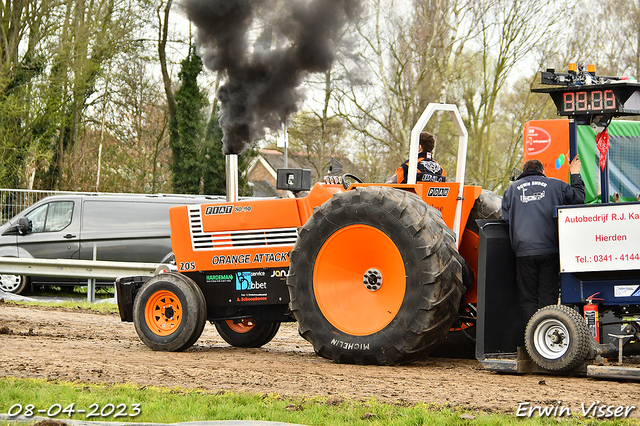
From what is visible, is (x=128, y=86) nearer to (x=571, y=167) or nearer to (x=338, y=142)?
(x=338, y=142)

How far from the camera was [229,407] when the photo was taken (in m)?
5.08

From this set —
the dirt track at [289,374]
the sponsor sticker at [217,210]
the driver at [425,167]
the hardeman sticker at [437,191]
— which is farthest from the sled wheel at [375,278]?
the sponsor sticker at [217,210]

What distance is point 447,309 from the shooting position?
262 inches

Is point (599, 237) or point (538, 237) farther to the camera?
point (538, 237)

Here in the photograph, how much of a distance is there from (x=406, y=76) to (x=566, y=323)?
24.5 meters

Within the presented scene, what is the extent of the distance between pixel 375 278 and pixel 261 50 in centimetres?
585

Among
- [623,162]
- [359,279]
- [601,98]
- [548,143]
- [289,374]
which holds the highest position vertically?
[548,143]

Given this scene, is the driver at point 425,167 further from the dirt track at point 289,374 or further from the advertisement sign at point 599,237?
the dirt track at point 289,374

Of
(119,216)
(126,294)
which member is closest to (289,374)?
(126,294)

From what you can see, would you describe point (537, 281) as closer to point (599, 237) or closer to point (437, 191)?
point (599, 237)

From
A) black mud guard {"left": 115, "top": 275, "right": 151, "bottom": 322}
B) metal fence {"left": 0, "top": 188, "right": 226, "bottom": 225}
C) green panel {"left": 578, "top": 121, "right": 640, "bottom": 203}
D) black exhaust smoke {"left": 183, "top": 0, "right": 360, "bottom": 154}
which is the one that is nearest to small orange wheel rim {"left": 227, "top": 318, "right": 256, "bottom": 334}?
black mud guard {"left": 115, "top": 275, "right": 151, "bottom": 322}

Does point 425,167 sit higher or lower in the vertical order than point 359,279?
higher

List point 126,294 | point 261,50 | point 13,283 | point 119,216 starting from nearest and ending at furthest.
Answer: point 126,294 < point 261,50 < point 13,283 < point 119,216

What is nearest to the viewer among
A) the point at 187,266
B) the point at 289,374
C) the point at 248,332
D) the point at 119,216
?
the point at 289,374
